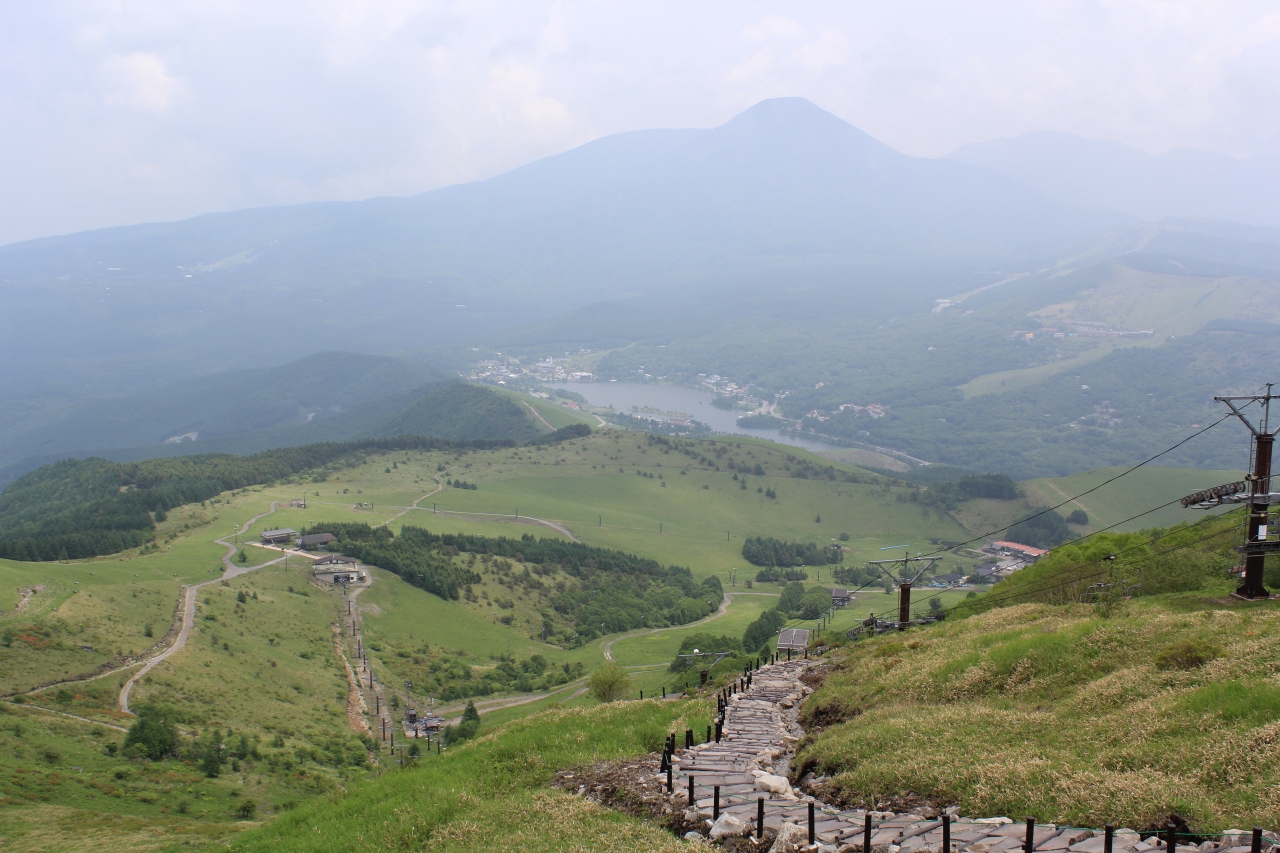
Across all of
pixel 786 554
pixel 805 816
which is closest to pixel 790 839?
pixel 805 816

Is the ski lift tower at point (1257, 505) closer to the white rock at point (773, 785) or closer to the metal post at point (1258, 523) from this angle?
the metal post at point (1258, 523)

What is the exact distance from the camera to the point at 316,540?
91.3 m

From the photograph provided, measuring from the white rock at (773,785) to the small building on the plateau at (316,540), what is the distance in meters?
84.2

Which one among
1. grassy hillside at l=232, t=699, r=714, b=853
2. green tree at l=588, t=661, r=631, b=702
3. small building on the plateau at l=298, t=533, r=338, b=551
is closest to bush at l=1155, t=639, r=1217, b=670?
grassy hillside at l=232, t=699, r=714, b=853

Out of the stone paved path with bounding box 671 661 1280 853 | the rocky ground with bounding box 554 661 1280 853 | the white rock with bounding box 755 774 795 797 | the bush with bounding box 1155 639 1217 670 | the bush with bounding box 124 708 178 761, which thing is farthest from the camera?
the bush with bounding box 124 708 178 761

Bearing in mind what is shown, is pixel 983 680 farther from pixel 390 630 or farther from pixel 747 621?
pixel 747 621

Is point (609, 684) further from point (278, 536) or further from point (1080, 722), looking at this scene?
point (278, 536)

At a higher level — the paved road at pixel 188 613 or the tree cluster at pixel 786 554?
the paved road at pixel 188 613

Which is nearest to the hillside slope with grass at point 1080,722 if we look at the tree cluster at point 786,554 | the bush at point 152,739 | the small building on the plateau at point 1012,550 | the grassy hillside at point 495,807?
the grassy hillside at point 495,807

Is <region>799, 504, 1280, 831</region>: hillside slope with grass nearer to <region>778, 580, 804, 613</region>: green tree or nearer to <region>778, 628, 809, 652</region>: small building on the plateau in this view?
<region>778, 628, 809, 652</region>: small building on the plateau

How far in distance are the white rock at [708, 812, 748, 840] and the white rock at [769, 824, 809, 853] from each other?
0.68 metres

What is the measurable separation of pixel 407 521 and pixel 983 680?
106769mm

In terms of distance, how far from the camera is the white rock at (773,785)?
533 inches

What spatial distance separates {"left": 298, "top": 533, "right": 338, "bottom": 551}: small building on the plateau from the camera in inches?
3541
